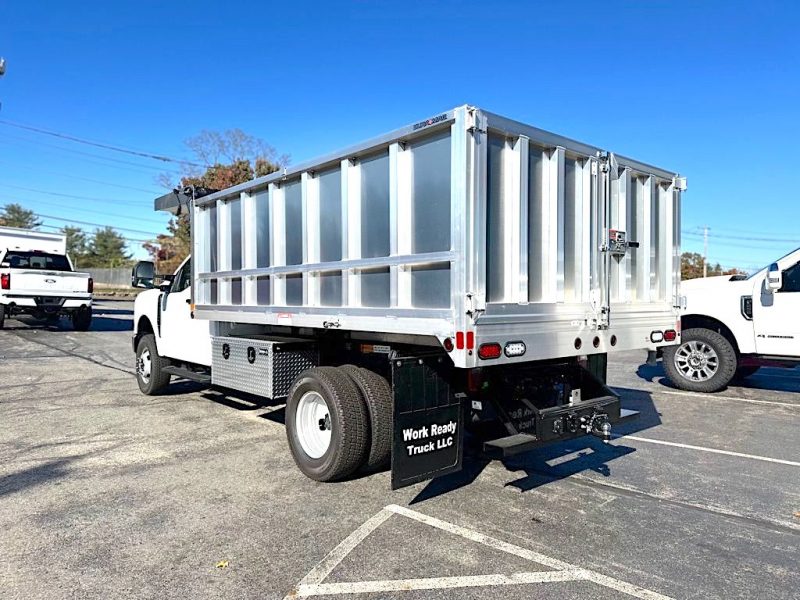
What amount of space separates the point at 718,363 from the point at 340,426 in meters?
6.84

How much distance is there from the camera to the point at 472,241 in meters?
3.85

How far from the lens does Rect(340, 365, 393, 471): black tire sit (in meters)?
4.71

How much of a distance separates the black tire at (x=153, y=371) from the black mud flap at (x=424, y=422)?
17.8 feet

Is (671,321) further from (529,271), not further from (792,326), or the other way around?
(792,326)

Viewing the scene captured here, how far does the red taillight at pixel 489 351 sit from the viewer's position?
12.8ft

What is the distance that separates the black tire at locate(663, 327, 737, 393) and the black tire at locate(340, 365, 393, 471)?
546cm

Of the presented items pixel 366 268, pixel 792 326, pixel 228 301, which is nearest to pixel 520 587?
pixel 366 268

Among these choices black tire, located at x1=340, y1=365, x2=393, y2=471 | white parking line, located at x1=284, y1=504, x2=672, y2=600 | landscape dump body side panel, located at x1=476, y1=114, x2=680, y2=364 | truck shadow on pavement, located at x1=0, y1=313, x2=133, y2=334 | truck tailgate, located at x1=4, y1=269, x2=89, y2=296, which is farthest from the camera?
truck shadow on pavement, located at x1=0, y1=313, x2=133, y2=334

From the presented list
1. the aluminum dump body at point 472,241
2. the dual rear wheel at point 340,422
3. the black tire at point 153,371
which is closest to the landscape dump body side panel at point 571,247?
the aluminum dump body at point 472,241

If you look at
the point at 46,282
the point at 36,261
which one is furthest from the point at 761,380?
the point at 36,261

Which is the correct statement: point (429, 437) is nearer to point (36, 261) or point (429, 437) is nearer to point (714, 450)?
point (714, 450)

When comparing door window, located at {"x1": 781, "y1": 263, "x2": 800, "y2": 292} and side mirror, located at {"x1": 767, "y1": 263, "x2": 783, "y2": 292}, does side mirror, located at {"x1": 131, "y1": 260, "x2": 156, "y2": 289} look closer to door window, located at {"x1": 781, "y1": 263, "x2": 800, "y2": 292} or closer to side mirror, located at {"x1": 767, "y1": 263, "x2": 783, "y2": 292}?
side mirror, located at {"x1": 767, "y1": 263, "x2": 783, "y2": 292}

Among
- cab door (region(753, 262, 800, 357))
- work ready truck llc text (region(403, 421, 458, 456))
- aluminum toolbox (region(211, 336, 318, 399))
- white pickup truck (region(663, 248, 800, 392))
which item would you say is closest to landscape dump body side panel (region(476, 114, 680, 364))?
work ready truck llc text (region(403, 421, 458, 456))

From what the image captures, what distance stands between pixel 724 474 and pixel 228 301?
535 centimetres
